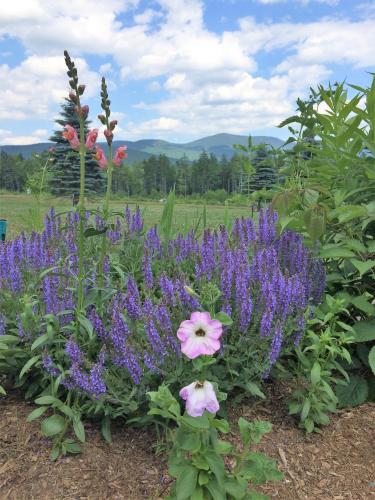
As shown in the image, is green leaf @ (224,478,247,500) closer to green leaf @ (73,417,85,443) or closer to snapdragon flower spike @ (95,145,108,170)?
green leaf @ (73,417,85,443)

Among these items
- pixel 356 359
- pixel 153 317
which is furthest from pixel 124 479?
pixel 356 359

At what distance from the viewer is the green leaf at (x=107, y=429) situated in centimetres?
248

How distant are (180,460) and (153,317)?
30.3 inches

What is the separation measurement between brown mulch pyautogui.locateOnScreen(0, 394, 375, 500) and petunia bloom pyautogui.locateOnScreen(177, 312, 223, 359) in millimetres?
927

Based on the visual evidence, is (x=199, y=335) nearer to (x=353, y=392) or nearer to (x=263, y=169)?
(x=353, y=392)

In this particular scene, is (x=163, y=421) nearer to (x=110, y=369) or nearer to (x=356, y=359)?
(x=110, y=369)

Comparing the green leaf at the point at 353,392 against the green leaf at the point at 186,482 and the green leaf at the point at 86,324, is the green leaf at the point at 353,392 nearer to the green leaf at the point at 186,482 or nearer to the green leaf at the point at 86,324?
the green leaf at the point at 186,482

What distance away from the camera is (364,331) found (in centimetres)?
282

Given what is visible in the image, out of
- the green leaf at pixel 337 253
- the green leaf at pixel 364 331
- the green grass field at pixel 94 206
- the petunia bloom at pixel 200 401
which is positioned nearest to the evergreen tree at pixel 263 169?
the green grass field at pixel 94 206

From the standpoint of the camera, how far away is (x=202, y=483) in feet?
6.02

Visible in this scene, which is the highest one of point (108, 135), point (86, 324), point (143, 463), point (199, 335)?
point (108, 135)

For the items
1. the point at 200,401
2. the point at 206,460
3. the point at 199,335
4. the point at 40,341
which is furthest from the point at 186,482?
the point at 40,341

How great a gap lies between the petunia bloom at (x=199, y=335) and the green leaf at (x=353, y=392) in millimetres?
1513

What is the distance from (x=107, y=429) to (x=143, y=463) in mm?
258
